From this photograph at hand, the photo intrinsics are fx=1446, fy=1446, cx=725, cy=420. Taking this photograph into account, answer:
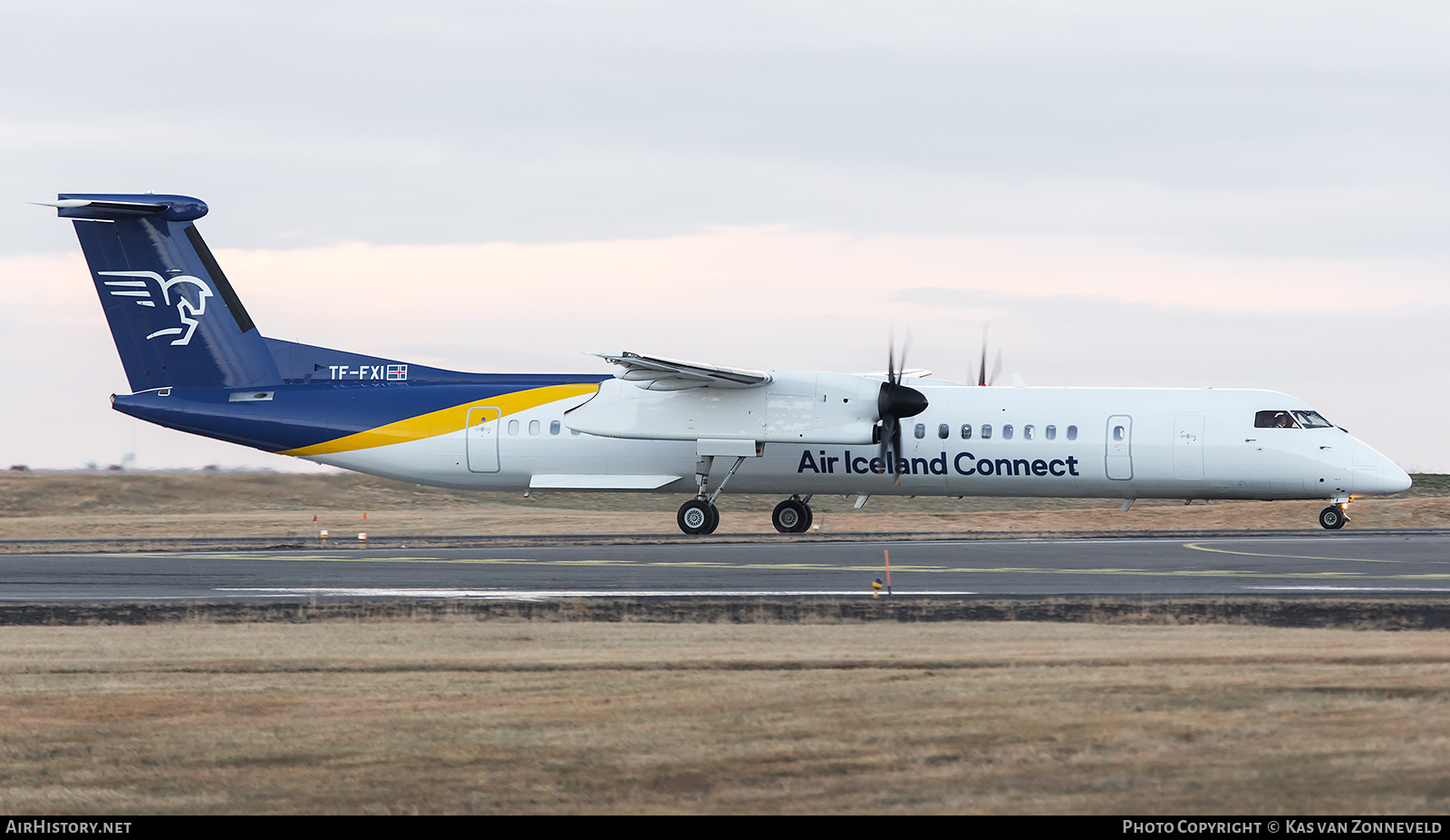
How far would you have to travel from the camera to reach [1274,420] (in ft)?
108

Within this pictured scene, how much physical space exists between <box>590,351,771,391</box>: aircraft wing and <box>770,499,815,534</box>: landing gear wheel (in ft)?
13.2

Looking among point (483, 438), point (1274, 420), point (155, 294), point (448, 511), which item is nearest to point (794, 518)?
point (483, 438)

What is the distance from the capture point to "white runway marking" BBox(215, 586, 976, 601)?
1941cm

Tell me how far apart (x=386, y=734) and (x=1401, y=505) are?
38.9 meters

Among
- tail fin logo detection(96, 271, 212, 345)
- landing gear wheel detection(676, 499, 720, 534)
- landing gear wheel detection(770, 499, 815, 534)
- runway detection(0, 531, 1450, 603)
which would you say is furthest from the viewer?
tail fin logo detection(96, 271, 212, 345)

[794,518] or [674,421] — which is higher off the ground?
[674,421]

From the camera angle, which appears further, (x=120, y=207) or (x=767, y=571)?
(x=120, y=207)

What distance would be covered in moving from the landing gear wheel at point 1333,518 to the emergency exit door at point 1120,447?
4574 mm

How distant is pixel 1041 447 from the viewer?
33406 mm

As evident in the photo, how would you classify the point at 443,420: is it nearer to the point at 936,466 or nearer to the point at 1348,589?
the point at 936,466

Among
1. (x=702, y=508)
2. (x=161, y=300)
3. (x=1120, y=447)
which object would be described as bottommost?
(x=702, y=508)

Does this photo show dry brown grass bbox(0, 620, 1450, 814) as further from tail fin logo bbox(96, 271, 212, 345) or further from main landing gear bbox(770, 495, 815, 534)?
tail fin logo bbox(96, 271, 212, 345)

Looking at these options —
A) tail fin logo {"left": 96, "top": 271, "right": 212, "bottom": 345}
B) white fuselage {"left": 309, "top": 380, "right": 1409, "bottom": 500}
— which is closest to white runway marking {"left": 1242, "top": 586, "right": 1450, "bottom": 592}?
white fuselage {"left": 309, "top": 380, "right": 1409, "bottom": 500}

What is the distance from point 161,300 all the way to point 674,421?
1402cm
